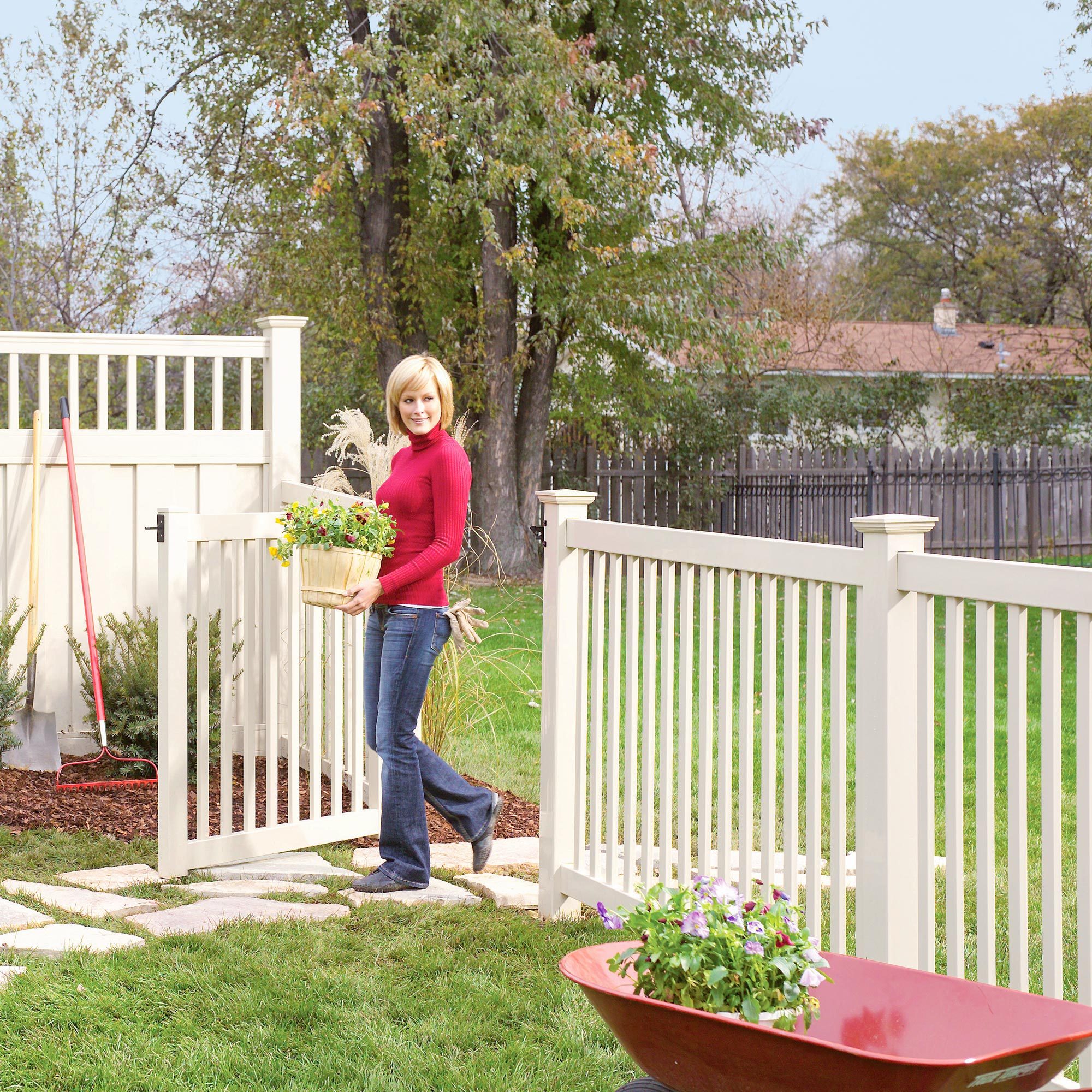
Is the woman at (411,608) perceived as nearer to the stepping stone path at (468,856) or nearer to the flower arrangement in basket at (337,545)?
the flower arrangement in basket at (337,545)

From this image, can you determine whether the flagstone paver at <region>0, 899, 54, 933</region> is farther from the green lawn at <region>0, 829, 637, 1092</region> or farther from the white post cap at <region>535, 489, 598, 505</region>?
the white post cap at <region>535, 489, 598, 505</region>

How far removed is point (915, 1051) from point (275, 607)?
338 centimetres

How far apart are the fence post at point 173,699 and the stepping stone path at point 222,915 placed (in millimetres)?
410

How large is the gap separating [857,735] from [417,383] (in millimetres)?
1960

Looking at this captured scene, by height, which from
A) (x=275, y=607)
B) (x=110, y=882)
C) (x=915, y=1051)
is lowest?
(x=110, y=882)

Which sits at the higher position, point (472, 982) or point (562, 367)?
point (562, 367)

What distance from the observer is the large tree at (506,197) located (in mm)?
12820

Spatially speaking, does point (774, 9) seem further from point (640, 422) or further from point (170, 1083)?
point (170, 1083)

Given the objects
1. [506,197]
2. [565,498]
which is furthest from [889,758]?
[506,197]

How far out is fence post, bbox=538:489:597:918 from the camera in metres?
3.96

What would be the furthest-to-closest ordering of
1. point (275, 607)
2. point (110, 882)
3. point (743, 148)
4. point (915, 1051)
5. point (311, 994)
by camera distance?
point (743, 148), point (275, 607), point (110, 882), point (311, 994), point (915, 1051)

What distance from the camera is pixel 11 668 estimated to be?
6000 mm

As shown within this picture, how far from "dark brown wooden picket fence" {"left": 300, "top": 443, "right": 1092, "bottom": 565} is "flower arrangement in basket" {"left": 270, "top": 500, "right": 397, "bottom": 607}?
13.0 metres

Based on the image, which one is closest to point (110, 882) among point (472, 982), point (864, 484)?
point (472, 982)
